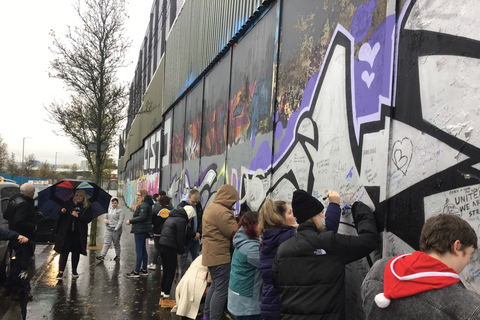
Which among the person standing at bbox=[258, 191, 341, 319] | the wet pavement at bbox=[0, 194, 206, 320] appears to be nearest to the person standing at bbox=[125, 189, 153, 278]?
the wet pavement at bbox=[0, 194, 206, 320]

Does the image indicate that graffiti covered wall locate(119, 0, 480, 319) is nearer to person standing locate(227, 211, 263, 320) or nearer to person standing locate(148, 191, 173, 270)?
person standing locate(227, 211, 263, 320)

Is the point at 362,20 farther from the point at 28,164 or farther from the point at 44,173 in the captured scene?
the point at 44,173

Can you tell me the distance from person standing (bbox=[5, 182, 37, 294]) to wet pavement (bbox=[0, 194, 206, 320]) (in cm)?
47

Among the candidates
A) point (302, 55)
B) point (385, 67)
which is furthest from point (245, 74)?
point (385, 67)

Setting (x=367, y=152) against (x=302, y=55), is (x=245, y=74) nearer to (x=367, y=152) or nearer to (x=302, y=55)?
(x=302, y=55)

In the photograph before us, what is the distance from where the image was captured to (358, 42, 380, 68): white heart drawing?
3.74m

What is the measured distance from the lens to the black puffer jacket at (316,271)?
2920 mm

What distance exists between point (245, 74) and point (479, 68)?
5.35 m

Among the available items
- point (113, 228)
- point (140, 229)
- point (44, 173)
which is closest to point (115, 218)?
point (113, 228)

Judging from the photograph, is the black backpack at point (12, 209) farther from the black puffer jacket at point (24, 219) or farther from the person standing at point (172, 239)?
the person standing at point (172, 239)

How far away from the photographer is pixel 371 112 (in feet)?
12.3

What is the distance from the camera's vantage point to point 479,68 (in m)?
2.63

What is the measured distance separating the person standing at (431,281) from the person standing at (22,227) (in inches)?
258

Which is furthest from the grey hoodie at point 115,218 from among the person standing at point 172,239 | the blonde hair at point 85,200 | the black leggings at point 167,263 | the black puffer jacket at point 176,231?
the black puffer jacket at point 176,231
